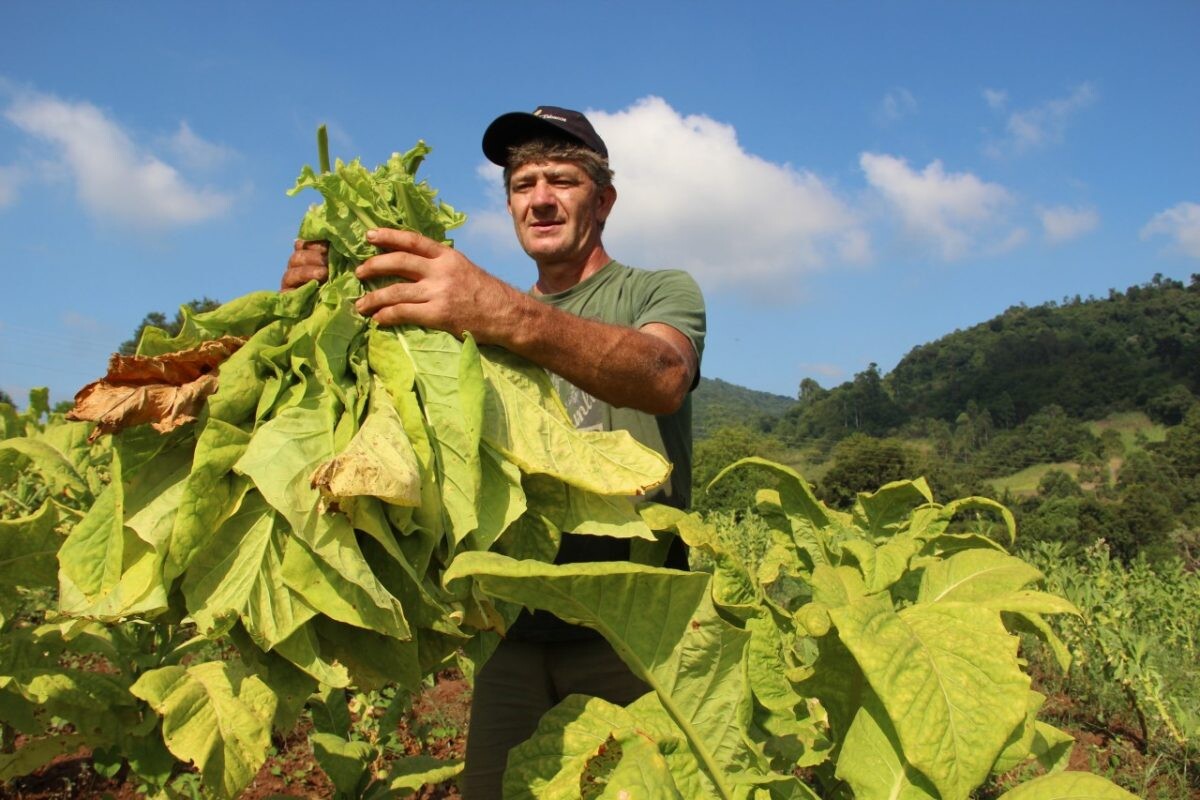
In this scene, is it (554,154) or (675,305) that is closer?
(675,305)

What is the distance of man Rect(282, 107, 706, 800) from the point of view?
6.83 ft

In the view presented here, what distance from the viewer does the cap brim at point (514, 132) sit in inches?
118

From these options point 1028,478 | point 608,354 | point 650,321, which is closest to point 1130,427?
point 1028,478

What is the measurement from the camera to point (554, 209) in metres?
3.12

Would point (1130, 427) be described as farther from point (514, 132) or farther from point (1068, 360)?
point (514, 132)

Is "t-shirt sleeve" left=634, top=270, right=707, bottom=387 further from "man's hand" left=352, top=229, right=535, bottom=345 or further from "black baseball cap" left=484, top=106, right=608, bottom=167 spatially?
"man's hand" left=352, top=229, right=535, bottom=345

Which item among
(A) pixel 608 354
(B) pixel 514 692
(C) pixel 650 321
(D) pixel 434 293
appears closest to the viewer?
(D) pixel 434 293

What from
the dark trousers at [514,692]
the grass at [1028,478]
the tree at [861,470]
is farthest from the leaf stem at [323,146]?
the grass at [1028,478]

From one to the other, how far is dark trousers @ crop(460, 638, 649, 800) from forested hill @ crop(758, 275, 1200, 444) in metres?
Answer: 111

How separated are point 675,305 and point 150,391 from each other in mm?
1587

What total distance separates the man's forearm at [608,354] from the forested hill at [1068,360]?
369 feet

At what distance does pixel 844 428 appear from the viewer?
378ft

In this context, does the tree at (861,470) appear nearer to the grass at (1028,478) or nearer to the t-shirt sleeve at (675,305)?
the grass at (1028,478)

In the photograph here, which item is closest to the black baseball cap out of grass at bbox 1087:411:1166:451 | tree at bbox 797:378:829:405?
grass at bbox 1087:411:1166:451
